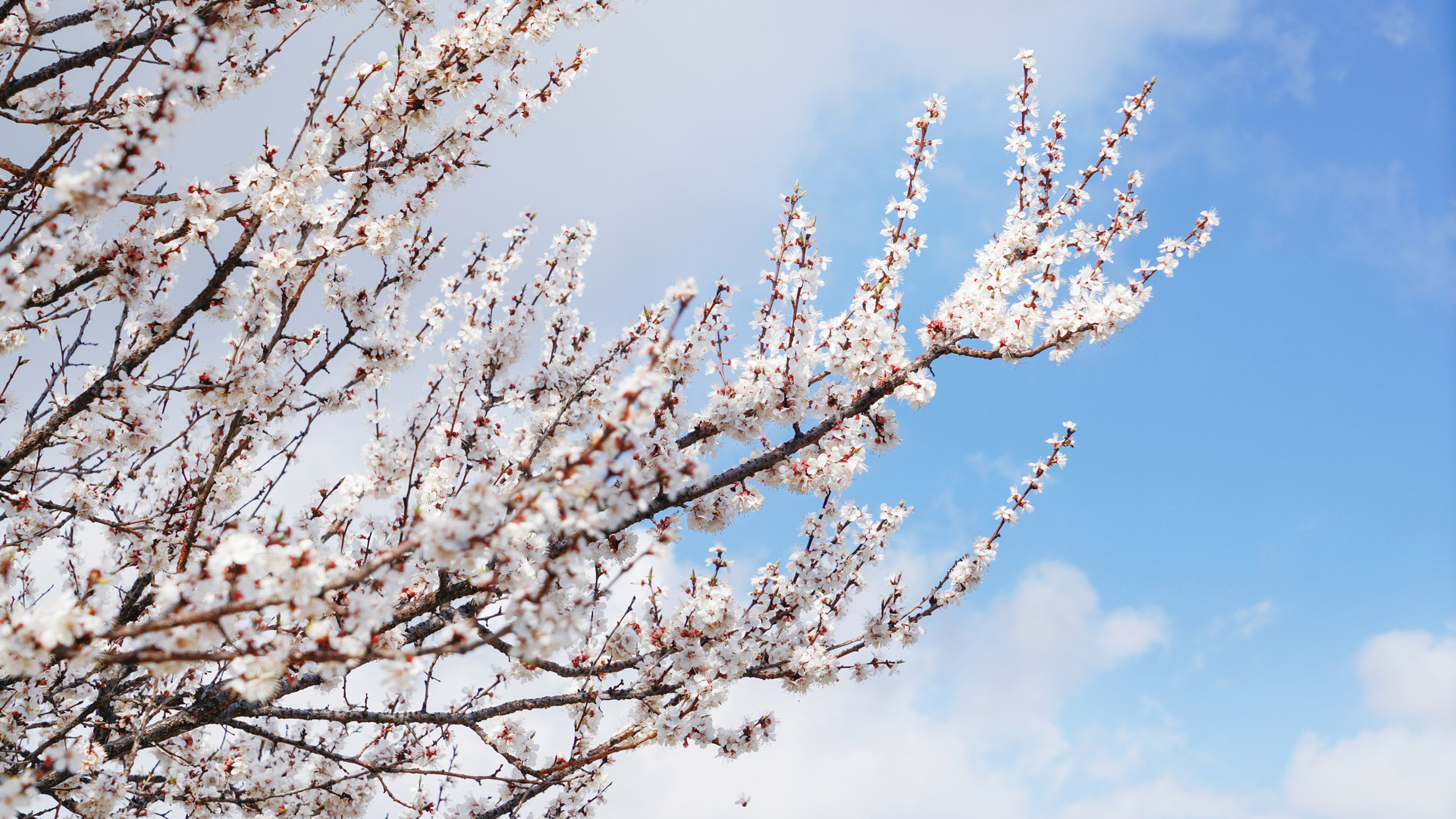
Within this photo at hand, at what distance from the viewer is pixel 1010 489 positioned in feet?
23.1

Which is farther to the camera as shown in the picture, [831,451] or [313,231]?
[831,451]

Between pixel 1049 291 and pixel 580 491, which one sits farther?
pixel 1049 291

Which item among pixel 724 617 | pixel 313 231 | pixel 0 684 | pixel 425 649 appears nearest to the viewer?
pixel 425 649

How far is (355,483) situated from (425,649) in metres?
4.72

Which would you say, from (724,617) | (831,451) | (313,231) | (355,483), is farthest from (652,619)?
(313,231)

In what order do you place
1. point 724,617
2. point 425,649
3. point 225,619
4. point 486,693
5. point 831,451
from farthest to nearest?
point 486,693 → point 724,617 → point 831,451 → point 225,619 → point 425,649

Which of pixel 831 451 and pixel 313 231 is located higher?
pixel 313 231

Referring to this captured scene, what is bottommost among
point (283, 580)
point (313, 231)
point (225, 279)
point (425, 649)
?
point (425, 649)

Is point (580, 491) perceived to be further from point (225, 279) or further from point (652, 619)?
point (652, 619)

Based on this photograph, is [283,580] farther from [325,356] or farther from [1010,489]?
[1010,489]

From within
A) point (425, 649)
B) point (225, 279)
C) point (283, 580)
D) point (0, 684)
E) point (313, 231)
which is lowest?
point (425, 649)

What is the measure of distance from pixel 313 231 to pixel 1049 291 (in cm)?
493

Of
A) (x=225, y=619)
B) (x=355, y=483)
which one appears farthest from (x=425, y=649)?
(x=355, y=483)

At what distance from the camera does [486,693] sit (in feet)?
25.5
